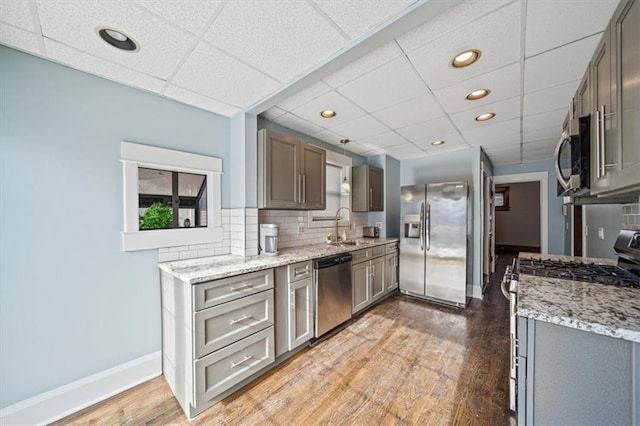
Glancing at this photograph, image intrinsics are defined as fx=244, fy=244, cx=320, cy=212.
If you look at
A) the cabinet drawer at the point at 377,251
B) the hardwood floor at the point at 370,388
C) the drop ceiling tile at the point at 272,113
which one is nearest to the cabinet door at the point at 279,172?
the drop ceiling tile at the point at 272,113

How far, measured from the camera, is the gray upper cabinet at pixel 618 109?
0.96 m

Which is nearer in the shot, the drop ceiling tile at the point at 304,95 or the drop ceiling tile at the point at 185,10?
the drop ceiling tile at the point at 185,10

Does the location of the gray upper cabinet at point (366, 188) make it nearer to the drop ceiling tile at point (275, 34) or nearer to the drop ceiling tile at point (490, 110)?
the drop ceiling tile at point (490, 110)

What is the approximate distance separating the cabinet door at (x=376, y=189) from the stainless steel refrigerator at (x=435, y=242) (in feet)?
1.46

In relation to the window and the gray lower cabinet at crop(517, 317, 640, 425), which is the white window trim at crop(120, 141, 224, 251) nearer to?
the gray lower cabinet at crop(517, 317, 640, 425)

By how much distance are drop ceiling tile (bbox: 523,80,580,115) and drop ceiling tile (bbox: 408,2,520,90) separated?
0.74 metres

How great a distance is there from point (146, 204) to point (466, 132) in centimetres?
375

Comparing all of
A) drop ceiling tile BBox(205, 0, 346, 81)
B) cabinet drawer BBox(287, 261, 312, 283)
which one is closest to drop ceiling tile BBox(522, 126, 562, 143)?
drop ceiling tile BBox(205, 0, 346, 81)

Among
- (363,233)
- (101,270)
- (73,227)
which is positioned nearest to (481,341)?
(363,233)

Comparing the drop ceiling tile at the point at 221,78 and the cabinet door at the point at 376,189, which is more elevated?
the drop ceiling tile at the point at 221,78

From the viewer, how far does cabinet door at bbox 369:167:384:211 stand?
4086 mm

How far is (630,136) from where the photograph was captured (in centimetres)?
98

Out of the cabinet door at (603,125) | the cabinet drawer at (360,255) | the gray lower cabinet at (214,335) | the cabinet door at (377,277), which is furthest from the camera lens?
the cabinet door at (377,277)

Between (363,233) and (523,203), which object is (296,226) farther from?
(523,203)
